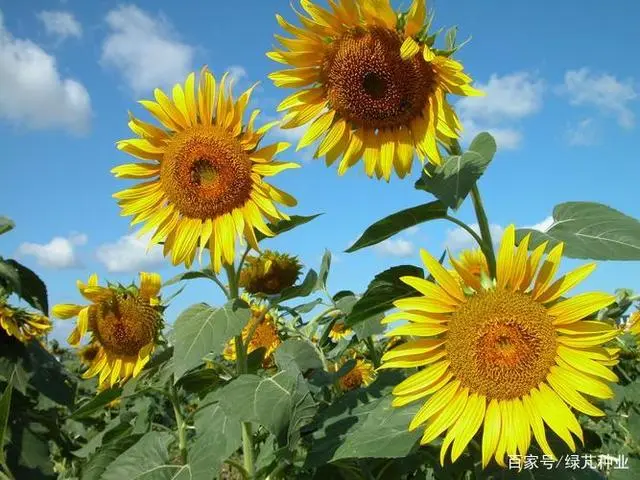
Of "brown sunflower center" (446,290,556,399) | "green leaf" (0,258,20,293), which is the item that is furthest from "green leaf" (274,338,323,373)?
"green leaf" (0,258,20,293)

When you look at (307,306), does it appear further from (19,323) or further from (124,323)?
(19,323)

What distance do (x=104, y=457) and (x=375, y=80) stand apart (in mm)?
1838

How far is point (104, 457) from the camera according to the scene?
3.01 meters

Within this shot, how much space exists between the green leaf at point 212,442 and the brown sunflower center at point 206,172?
0.80 m

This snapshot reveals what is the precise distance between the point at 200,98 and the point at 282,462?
1.42 metres

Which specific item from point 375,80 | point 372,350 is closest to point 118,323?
point 372,350

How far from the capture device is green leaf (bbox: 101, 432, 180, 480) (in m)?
2.64

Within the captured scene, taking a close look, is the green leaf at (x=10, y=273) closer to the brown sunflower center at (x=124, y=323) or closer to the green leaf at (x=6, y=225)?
the green leaf at (x=6, y=225)

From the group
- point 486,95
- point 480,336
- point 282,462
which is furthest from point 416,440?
point 486,95

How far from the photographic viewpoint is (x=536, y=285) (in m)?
2.22

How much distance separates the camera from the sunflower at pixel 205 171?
112 inches

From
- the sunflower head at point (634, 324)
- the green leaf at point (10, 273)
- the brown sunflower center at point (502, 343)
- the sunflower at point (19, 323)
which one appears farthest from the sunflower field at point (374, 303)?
the sunflower head at point (634, 324)

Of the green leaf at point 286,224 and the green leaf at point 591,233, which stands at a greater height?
the green leaf at point 286,224

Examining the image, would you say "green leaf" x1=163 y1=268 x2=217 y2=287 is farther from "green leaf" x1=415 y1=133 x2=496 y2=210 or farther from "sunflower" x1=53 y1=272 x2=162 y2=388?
"green leaf" x1=415 y1=133 x2=496 y2=210
